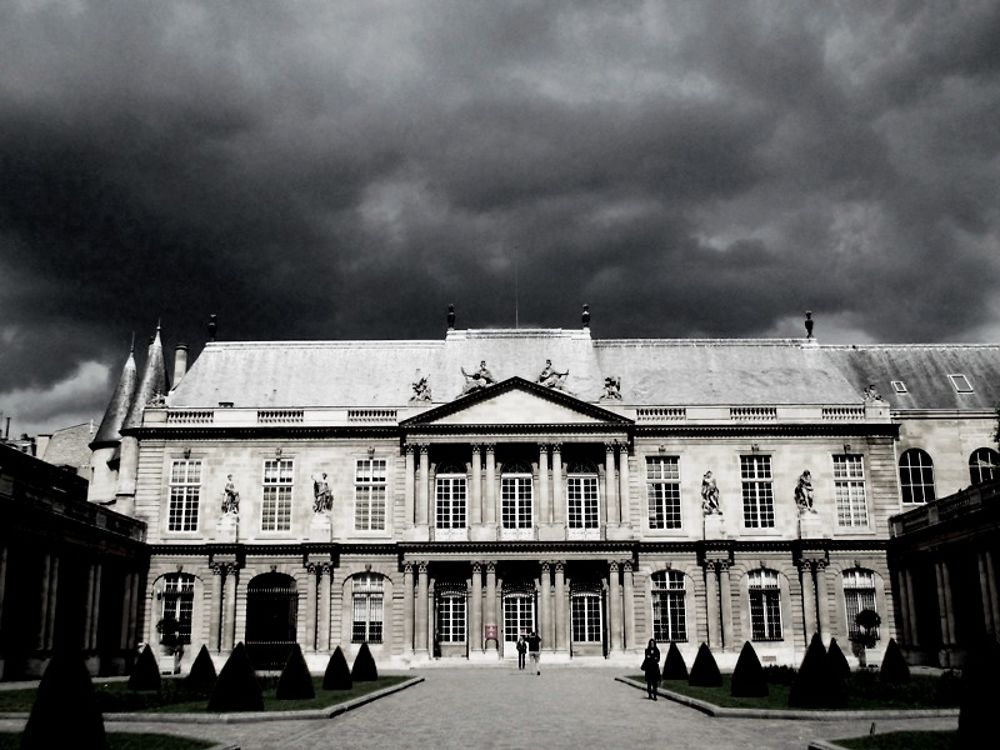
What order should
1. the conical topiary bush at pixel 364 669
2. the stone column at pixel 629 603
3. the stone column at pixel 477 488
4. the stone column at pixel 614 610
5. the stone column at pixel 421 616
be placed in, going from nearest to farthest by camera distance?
the conical topiary bush at pixel 364 669
the stone column at pixel 614 610
the stone column at pixel 421 616
the stone column at pixel 629 603
the stone column at pixel 477 488

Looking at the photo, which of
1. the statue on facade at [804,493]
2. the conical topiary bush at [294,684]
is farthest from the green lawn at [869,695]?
the statue on facade at [804,493]

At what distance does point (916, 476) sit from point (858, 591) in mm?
6143

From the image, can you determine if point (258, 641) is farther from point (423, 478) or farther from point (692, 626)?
point (692, 626)

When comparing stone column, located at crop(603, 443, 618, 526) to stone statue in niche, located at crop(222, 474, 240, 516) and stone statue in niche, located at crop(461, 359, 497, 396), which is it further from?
stone statue in niche, located at crop(222, 474, 240, 516)

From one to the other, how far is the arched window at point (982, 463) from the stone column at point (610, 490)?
1527 centimetres

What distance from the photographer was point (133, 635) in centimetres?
4022

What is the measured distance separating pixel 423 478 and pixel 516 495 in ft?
12.4

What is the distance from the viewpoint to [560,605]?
41062 millimetres

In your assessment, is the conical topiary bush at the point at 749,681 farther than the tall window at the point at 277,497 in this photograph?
No

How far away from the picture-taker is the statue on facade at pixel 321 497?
1666 inches

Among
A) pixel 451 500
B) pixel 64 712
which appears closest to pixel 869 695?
pixel 64 712

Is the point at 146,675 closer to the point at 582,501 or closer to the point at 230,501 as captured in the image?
the point at 230,501

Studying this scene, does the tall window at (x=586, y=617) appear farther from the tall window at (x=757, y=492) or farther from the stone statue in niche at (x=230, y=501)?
the stone statue in niche at (x=230, y=501)

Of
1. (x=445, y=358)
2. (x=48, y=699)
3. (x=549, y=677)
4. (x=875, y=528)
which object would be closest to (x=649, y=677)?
(x=549, y=677)
